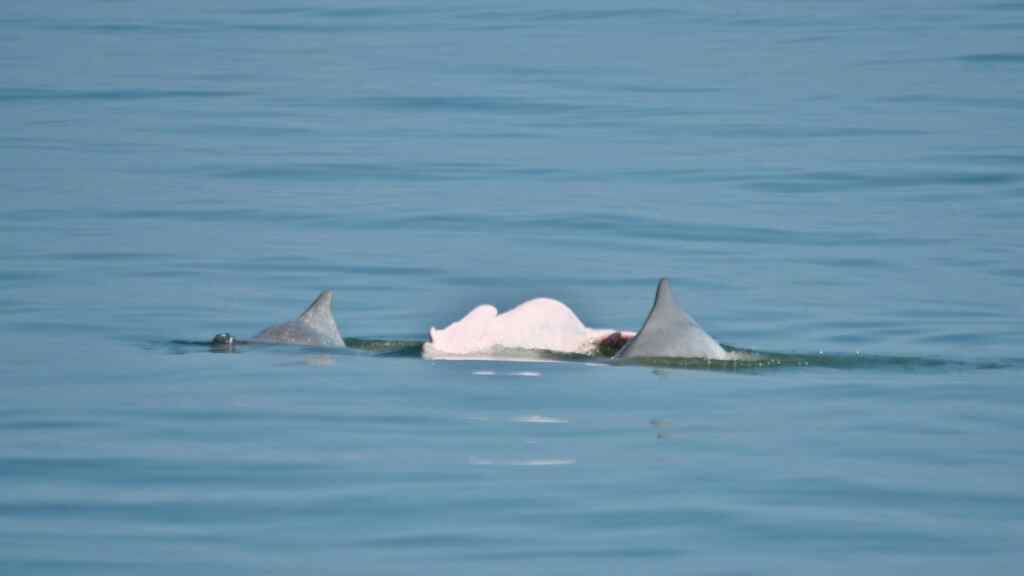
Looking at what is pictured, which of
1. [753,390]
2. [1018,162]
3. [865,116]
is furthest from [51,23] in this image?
[753,390]

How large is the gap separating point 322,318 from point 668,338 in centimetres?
232

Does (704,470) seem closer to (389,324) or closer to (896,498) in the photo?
(896,498)

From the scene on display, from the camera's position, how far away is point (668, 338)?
12180 millimetres

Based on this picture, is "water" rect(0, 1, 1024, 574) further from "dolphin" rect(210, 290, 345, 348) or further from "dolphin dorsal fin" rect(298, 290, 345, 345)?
"dolphin dorsal fin" rect(298, 290, 345, 345)

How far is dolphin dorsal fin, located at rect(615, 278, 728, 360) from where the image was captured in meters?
12.0

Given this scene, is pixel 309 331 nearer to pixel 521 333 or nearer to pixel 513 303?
pixel 521 333

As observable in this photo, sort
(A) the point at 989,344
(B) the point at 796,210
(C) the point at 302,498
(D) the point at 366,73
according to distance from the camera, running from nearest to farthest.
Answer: (C) the point at 302,498 → (A) the point at 989,344 → (B) the point at 796,210 → (D) the point at 366,73

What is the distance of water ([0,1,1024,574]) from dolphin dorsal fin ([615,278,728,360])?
13cm

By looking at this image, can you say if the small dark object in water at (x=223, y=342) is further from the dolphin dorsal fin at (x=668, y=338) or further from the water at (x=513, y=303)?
the dolphin dorsal fin at (x=668, y=338)

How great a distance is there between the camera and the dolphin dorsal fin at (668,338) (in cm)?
1205

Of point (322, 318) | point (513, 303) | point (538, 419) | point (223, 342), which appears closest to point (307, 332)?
point (322, 318)

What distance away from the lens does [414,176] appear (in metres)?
25.0

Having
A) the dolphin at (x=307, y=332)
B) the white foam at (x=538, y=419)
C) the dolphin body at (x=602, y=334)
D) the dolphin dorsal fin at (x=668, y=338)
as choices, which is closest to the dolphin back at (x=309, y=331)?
the dolphin at (x=307, y=332)

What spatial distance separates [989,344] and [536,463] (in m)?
4.97
